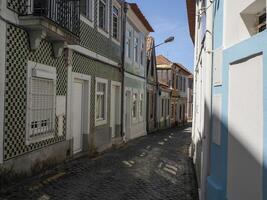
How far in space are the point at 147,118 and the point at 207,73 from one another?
1939 centimetres

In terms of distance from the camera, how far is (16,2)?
7719 mm

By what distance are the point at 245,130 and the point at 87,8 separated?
362 inches

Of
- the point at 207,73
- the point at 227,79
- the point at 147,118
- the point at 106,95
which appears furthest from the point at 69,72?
the point at 147,118

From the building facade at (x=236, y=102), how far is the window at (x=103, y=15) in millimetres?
8161

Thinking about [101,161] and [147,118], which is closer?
[101,161]

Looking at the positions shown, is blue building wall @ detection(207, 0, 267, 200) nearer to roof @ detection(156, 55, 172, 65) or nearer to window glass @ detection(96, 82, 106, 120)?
window glass @ detection(96, 82, 106, 120)

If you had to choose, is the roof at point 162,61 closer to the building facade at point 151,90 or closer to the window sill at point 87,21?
the building facade at point 151,90

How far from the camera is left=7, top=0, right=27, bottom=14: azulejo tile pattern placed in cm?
751

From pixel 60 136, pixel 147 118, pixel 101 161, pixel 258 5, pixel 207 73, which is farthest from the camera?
pixel 147 118

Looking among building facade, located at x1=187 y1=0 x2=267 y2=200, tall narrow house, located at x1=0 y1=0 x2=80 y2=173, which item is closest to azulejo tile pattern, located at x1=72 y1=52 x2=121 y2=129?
tall narrow house, located at x1=0 y1=0 x2=80 y2=173

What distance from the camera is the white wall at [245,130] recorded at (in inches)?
143

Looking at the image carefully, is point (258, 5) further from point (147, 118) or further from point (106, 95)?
point (147, 118)

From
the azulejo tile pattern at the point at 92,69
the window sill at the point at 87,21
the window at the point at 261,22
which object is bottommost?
the window at the point at 261,22

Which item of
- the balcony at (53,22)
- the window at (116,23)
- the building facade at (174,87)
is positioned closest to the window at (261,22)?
the balcony at (53,22)
